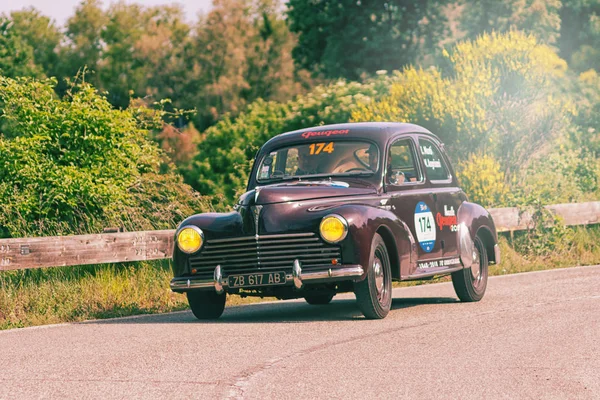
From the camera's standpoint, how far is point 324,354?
8719 mm

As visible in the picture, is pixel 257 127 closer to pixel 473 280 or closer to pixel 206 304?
pixel 473 280

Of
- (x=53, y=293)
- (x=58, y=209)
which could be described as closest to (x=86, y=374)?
(x=53, y=293)

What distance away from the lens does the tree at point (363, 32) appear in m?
58.4

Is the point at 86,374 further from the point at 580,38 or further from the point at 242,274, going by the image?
the point at 580,38

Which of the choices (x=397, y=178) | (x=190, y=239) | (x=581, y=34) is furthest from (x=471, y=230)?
(x=581, y=34)

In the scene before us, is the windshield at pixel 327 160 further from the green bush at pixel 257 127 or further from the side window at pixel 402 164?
the green bush at pixel 257 127

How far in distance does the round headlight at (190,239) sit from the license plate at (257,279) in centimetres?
54

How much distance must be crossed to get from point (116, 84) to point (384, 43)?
69.6 ft

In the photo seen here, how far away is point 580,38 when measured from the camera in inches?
2608

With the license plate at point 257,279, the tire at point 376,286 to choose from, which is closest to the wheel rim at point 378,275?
the tire at point 376,286

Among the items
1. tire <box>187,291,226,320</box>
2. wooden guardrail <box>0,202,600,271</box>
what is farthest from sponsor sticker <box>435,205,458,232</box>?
wooden guardrail <box>0,202,600,271</box>

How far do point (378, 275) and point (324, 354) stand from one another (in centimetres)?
242

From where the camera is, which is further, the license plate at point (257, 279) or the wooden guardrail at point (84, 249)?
the wooden guardrail at point (84, 249)

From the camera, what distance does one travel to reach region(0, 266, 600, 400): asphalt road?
23.8ft
